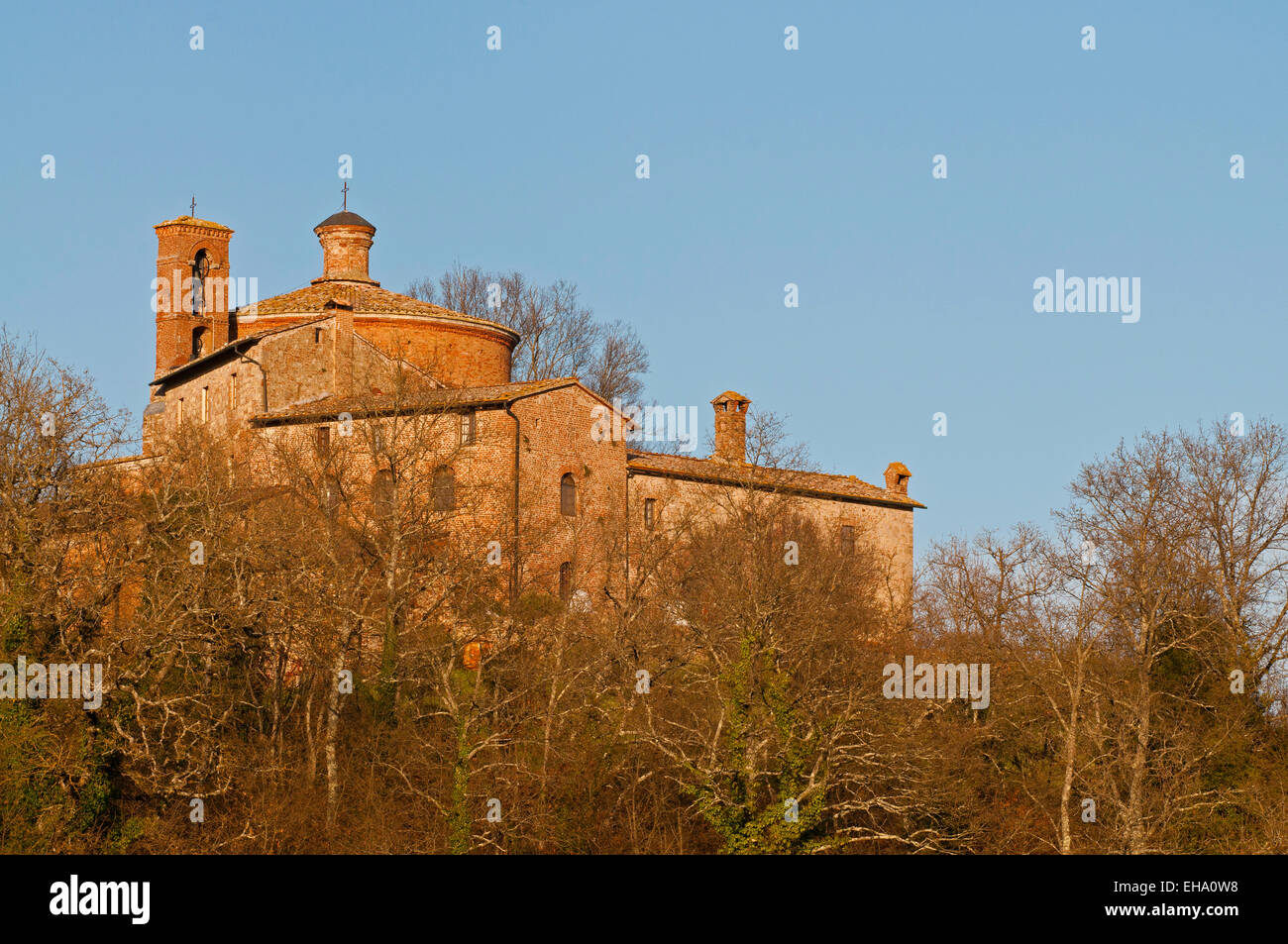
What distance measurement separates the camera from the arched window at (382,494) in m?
27.8

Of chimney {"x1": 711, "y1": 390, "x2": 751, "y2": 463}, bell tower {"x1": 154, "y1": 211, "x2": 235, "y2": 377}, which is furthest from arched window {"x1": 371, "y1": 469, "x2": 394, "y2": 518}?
bell tower {"x1": 154, "y1": 211, "x2": 235, "y2": 377}

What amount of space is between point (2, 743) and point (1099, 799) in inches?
703

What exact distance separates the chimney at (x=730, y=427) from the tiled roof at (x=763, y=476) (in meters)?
0.54

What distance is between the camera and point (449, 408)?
101 feet

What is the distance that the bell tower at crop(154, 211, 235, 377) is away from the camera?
136 feet

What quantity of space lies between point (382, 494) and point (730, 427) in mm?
12475

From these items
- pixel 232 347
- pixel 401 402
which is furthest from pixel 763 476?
pixel 232 347

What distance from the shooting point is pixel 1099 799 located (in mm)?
26672

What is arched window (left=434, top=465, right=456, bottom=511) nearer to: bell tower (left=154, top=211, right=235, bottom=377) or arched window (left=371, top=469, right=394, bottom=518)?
arched window (left=371, top=469, right=394, bottom=518)

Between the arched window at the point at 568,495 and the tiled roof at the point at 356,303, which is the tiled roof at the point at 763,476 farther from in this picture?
the tiled roof at the point at 356,303

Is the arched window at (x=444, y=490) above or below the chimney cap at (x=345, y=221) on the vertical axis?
below

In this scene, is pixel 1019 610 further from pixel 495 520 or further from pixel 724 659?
pixel 495 520

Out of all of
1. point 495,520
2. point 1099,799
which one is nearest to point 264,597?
point 495,520

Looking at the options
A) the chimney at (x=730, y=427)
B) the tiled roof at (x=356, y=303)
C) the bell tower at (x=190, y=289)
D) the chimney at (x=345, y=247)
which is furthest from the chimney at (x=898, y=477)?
the bell tower at (x=190, y=289)
